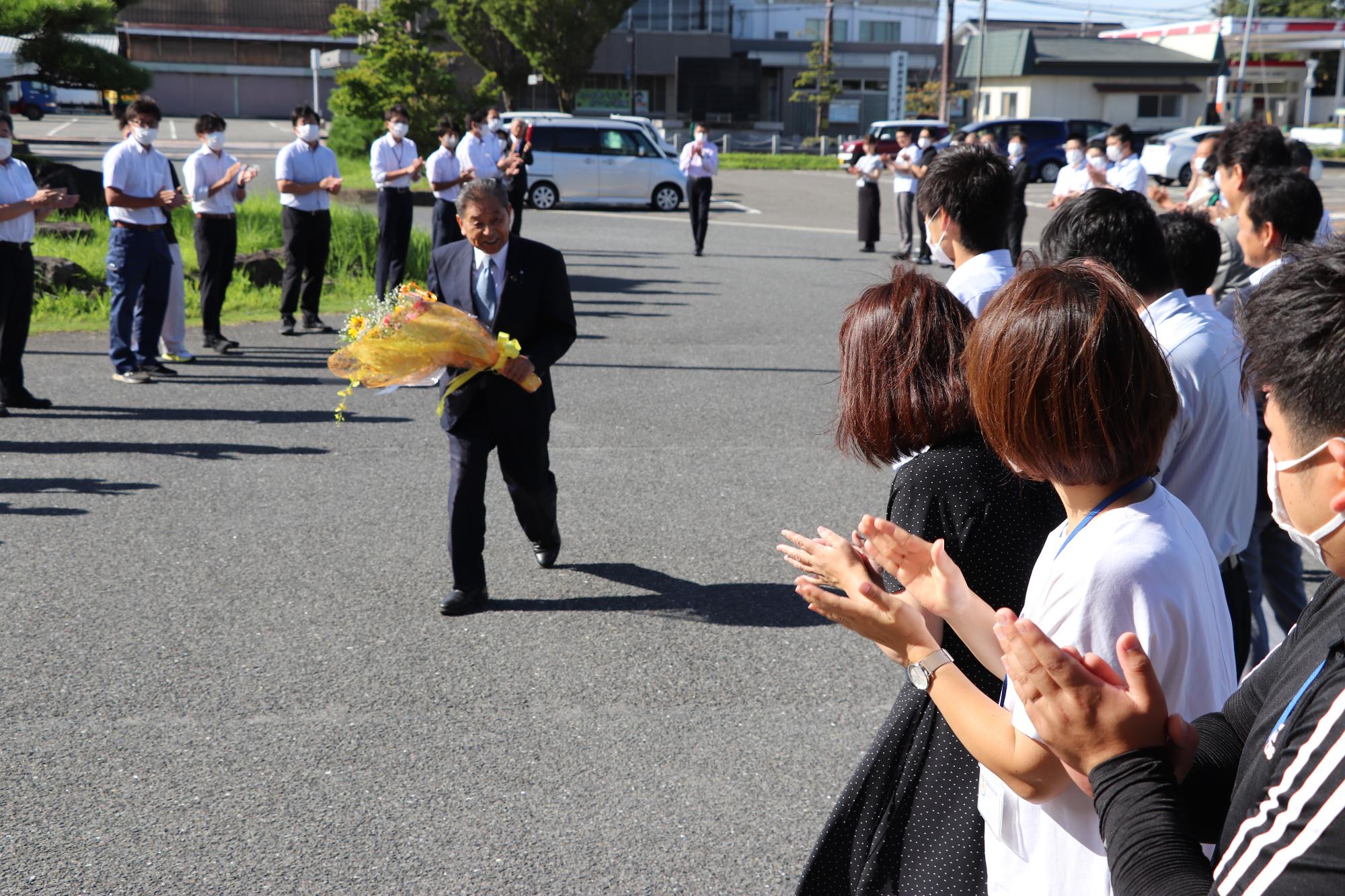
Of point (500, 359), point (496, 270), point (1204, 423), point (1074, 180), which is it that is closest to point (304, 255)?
point (496, 270)

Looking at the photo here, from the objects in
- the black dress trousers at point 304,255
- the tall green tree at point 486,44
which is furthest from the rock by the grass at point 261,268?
the tall green tree at point 486,44

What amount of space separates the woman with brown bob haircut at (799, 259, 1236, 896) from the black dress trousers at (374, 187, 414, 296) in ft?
36.8

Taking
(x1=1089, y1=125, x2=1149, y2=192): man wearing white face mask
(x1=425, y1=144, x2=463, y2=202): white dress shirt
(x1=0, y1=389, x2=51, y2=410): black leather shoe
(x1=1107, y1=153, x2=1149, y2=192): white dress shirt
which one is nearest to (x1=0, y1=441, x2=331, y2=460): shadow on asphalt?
(x1=0, y1=389, x2=51, y2=410): black leather shoe

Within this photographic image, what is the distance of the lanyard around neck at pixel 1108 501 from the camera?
1786 millimetres

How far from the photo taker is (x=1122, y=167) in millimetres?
14430

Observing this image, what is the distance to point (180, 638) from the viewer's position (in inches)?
190

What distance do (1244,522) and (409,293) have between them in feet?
10.4

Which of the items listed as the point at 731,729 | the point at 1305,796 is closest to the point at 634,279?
the point at 731,729

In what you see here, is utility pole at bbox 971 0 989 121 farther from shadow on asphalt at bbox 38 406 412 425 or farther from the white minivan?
shadow on asphalt at bbox 38 406 412 425

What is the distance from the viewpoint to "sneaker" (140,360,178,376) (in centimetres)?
954

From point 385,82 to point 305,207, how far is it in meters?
18.0

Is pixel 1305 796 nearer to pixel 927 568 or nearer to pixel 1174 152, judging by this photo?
pixel 927 568

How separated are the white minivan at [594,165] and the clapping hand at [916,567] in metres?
24.5

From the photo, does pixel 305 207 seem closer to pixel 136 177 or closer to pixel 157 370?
pixel 136 177
